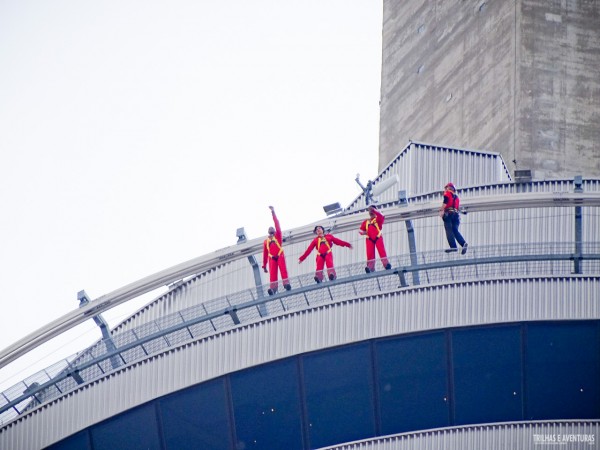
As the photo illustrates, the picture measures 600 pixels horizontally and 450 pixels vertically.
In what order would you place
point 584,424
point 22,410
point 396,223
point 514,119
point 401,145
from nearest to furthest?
point 584,424
point 22,410
point 396,223
point 514,119
point 401,145

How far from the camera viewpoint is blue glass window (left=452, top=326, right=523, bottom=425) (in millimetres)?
44344

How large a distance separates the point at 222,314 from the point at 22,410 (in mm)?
6027

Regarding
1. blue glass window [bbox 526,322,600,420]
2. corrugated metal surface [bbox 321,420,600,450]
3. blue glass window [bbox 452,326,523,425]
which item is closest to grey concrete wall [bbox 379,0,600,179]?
blue glass window [bbox 526,322,600,420]

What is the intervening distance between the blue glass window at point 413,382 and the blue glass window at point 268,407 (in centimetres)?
216

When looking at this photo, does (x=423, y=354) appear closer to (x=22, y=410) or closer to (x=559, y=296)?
(x=559, y=296)

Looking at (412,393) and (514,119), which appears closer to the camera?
(412,393)

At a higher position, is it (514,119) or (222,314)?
(514,119)

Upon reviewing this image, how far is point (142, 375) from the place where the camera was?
153 ft

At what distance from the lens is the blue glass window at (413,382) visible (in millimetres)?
44500

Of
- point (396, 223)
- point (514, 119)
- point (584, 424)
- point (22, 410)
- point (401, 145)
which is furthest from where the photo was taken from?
point (401, 145)

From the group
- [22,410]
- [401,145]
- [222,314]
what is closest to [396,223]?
[222,314]

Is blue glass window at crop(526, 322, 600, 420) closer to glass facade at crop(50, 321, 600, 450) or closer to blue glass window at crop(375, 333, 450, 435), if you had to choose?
glass facade at crop(50, 321, 600, 450)

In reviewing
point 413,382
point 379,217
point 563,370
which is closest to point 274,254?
point 379,217

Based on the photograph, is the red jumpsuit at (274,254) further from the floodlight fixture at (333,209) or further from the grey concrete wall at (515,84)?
the grey concrete wall at (515,84)
